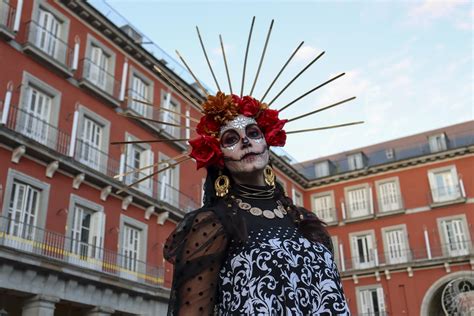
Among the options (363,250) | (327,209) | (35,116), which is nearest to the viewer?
(35,116)

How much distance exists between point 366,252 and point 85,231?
61.1 feet

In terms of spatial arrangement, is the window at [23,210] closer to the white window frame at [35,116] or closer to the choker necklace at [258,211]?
the white window frame at [35,116]

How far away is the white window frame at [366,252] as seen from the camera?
2878 centimetres

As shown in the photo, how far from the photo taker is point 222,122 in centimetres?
313

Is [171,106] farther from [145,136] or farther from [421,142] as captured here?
[421,142]

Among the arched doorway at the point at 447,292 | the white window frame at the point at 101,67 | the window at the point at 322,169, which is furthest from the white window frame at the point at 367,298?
the white window frame at the point at 101,67

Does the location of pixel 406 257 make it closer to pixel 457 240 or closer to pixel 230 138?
pixel 457 240

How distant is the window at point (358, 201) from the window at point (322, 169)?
105 inches

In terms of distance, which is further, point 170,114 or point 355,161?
point 355,161

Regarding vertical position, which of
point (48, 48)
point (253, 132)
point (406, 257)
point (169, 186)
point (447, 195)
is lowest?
point (253, 132)

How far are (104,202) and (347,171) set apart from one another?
18.5m

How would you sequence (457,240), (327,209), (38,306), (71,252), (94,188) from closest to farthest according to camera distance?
(38,306) < (71,252) < (94,188) < (457,240) < (327,209)

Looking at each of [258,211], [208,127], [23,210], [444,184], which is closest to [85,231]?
[23,210]

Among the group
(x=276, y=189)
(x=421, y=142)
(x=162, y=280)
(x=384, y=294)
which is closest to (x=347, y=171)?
(x=421, y=142)
